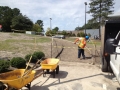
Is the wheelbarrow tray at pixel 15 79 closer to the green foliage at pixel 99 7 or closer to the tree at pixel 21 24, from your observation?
the green foliage at pixel 99 7

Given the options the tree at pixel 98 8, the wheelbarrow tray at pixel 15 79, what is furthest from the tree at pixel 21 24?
the wheelbarrow tray at pixel 15 79

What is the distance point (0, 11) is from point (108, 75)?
89.3 meters

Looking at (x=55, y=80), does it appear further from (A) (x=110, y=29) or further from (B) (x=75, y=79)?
(A) (x=110, y=29)

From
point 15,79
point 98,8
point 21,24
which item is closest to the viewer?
point 15,79

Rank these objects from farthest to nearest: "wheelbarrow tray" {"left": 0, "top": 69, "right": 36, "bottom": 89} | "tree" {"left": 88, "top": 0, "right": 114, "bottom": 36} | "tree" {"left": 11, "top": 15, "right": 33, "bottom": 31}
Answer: "tree" {"left": 11, "top": 15, "right": 33, "bottom": 31} → "tree" {"left": 88, "top": 0, "right": 114, "bottom": 36} → "wheelbarrow tray" {"left": 0, "top": 69, "right": 36, "bottom": 89}

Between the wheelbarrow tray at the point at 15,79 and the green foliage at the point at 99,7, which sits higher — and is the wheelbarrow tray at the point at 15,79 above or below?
below

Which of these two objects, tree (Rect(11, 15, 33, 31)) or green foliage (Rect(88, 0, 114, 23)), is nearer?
green foliage (Rect(88, 0, 114, 23))

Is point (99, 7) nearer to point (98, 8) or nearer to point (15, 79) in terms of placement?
point (98, 8)

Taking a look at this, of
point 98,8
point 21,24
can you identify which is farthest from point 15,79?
point 21,24

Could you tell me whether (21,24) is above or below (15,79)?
above

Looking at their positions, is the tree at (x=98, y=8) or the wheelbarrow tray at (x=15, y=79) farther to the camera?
the tree at (x=98, y=8)

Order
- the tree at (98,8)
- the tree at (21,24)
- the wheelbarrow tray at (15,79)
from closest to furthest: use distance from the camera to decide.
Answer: the wheelbarrow tray at (15,79) → the tree at (98,8) → the tree at (21,24)

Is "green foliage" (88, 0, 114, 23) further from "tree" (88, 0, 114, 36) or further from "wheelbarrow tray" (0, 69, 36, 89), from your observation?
"wheelbarrow tray" (0, 69, 36, 89)

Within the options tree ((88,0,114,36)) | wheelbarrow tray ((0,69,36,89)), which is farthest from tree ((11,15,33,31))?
wheelbarrow tray ((0,69,36,89))
